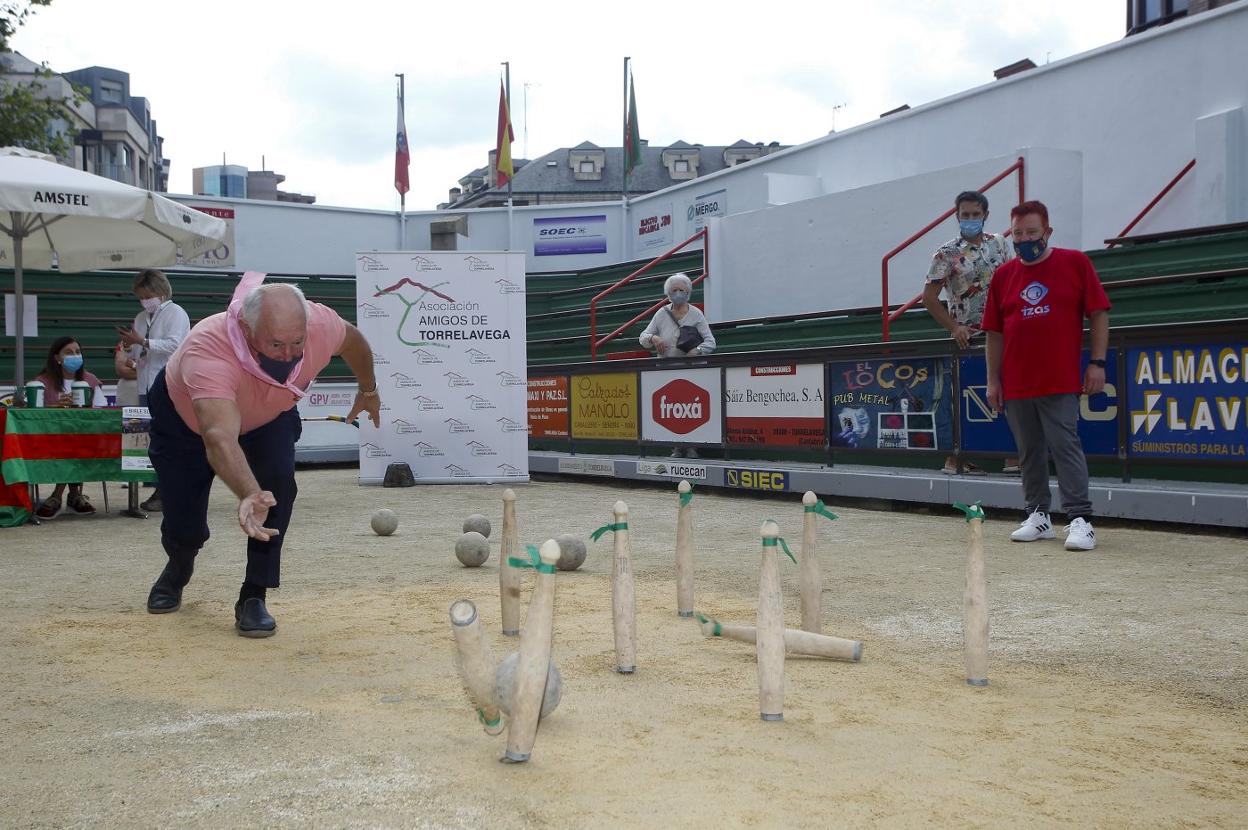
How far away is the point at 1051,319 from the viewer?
7441mm

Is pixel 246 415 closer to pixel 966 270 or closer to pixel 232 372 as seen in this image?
pixel 232 372

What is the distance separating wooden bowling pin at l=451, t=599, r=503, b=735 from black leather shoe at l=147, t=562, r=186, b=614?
3.08 m

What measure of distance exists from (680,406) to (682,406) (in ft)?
0.12

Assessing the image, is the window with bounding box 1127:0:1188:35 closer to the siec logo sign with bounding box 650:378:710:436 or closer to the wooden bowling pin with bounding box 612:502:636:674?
the siec logo sign with bounding box 650:378:710:436

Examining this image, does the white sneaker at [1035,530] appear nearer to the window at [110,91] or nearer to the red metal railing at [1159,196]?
the red metal railing at [1159,196]

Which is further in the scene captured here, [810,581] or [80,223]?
[80,223]

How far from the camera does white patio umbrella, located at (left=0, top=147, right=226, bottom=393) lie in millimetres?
9930

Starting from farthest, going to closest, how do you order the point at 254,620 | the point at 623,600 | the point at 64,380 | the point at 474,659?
the point at 64,380 < the point at 254,620 < the point at 623,600 < the point at 474,659

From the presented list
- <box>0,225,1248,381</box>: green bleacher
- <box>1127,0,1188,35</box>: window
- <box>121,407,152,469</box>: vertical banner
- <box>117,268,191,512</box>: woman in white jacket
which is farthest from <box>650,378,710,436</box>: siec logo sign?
<box>1127,0,1188,35</box>: window

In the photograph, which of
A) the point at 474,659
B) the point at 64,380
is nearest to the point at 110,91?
the point at 64,380

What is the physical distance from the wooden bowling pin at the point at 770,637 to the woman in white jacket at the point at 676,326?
912 centimetres

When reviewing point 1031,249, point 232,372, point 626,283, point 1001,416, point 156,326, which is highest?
point 626,283

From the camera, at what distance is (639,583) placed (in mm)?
6516

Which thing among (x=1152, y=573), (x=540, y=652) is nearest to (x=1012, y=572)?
(x=1152, y=573)
